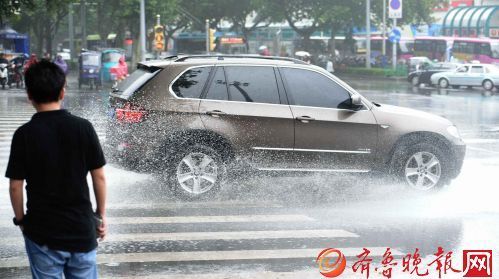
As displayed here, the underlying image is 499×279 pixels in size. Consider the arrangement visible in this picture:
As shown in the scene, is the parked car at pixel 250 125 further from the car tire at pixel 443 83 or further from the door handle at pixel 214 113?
the car tire at pixel 443 83

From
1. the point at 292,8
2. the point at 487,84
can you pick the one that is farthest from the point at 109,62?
the point at 292,8

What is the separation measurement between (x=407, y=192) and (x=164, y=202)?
2.99 meters

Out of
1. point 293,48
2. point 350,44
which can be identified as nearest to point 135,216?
point 350,44

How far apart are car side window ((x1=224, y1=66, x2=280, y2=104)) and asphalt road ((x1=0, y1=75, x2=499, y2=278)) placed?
36.0 inches

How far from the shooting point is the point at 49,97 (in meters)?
4.27

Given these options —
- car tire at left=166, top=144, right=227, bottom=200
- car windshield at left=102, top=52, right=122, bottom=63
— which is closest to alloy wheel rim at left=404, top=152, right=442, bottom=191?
car tire at left=166, top=144, right=227, bottom=200

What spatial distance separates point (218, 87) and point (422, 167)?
270cm

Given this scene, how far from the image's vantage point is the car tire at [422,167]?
1047cm

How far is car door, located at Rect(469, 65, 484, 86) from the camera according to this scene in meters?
44.1

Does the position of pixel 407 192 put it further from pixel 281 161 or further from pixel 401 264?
pixel 401 264

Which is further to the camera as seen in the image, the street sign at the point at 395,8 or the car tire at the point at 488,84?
the street sign at the point at 395,8

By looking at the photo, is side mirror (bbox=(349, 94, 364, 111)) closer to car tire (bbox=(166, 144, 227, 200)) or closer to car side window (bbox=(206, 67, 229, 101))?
car side window (bbox=(206, 67, 229, 101))

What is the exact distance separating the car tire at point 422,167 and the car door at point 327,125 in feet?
1.54

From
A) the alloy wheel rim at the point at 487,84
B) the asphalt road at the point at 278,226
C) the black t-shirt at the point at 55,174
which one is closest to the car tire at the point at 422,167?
the asphalt road at the point at 278,226
